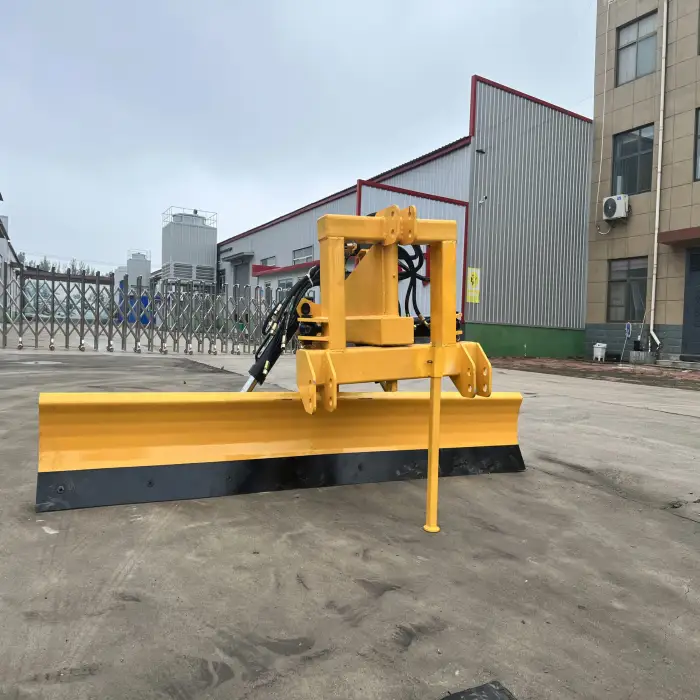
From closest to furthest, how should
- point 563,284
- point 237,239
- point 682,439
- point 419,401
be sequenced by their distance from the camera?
point 419,401 → point 682,439 → point 563,284 → point 237,239

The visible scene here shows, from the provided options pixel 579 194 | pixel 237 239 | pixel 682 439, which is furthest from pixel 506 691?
pixel 237 239

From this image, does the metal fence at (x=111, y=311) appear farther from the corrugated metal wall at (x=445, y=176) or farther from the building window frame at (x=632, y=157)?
the building window frame at (x=632, y=157)

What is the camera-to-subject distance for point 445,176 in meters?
16.4

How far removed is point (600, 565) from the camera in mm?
2480

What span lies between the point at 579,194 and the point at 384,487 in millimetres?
17507

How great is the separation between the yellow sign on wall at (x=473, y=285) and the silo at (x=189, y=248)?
2301 cm

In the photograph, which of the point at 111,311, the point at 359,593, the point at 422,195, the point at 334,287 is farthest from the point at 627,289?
the point at 359,593

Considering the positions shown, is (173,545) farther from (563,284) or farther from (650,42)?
(650,42)

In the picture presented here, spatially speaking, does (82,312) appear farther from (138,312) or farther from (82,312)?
(138,312)

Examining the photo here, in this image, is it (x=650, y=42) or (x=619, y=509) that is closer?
(x=619, y=509)

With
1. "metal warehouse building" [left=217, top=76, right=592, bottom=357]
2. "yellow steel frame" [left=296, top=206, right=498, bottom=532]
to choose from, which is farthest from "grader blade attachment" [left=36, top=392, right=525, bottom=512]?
"metal warehouse building" [left=217, top=76, right=592, bottom=357]

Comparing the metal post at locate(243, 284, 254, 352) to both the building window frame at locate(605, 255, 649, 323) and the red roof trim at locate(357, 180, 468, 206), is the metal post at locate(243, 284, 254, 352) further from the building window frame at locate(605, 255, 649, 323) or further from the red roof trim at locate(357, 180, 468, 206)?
the building window frame at locate(605, 255, 649, 323)

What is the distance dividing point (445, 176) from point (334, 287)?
48.7ft

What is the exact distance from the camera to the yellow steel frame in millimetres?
2721
